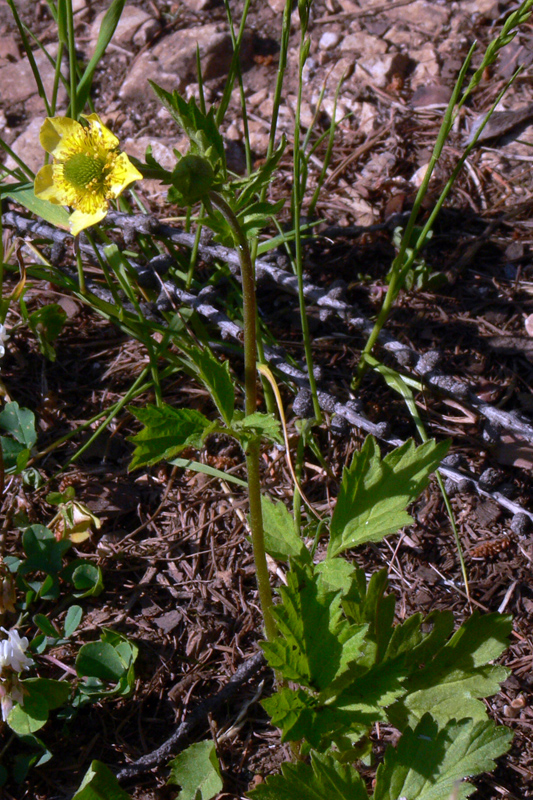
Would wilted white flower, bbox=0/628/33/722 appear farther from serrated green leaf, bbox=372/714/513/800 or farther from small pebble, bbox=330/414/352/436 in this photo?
small pebble, bbox=330/414/352/436

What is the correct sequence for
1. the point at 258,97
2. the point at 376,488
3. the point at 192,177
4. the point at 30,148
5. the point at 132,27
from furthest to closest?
1. the point at 132,27
2. the point at 258,97
3. the point at 30,148
4. the point at 376,488
5. the point at 192,177

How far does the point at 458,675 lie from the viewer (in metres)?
1.47

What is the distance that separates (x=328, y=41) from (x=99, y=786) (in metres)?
2.83

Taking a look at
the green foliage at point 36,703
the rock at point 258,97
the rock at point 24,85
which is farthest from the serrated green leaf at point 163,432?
the rock at point 24,85

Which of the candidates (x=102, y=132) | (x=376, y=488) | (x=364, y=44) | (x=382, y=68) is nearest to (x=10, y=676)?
(x=376, y=488)

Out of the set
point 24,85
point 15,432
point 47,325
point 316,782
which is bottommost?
point 316,782

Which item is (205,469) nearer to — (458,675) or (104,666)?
(104,666)

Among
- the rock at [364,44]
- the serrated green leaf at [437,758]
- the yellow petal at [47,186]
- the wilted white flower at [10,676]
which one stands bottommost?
the serrated green leaf at [437,758]

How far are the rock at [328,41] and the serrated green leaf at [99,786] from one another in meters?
2.76

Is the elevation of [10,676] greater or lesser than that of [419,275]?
lesser

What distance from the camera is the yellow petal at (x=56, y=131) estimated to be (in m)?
1.43

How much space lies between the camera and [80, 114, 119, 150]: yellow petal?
4.33ft

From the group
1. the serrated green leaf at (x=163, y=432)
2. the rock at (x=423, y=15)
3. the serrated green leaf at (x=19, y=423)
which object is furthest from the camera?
the rock at (x=423, y=15)

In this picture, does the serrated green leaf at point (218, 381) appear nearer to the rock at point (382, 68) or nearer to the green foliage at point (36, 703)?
the green foliage at point (36, 703)
